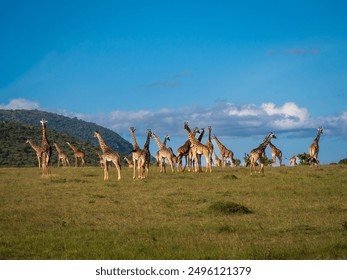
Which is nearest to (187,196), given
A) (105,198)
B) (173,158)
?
(105,198)

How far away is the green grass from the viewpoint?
11367 mm

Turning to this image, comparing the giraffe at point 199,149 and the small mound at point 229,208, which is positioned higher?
the giraffe at point 199,149

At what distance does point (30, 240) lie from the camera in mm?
12719

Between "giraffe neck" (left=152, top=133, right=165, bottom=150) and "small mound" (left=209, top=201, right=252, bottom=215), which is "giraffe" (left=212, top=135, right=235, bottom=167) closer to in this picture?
"giraffe neck" (left=152, top=133, right=165, bottom=150)

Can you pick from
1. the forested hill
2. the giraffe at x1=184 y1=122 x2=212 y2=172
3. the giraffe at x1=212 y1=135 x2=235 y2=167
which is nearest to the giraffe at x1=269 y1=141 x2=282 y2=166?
the giraffe at x1=212 y1=135 x2=235 y2=167

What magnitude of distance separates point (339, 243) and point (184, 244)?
337cm

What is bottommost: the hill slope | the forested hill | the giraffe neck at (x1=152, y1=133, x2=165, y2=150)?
the giraffe neck at (x1=152, y1=133, x2=165, y2=150)

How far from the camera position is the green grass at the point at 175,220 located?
11.4 metres

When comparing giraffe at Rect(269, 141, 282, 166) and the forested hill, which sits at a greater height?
the forested hill

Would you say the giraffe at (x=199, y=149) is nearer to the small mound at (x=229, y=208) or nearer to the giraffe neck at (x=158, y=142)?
the giraffe neck at (x=158, y=142)

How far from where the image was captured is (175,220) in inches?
612

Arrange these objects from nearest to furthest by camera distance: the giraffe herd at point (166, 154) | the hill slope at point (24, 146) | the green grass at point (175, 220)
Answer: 1. the green grass at point (175, 220)
2. the giraffe herd at point (166, 154)
3. the hill slope at point (24, 146)

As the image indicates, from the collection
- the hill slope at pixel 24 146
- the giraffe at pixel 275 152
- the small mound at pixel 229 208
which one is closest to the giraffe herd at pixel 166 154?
the giraffe at pixel 275 152

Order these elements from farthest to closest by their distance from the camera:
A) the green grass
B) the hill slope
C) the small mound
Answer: the hill slope, the small mound, the green grass
